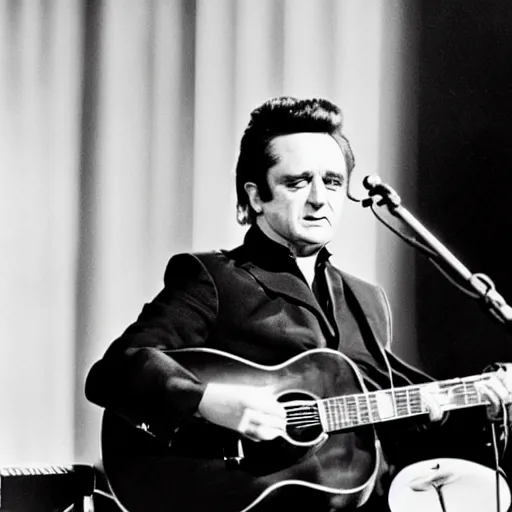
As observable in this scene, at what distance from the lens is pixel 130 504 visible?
6.25 ft

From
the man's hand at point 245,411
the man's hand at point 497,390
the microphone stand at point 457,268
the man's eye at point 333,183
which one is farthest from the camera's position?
the man's eye at point 333,183

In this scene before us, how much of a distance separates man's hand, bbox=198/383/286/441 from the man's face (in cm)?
43

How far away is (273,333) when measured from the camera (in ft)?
6.77

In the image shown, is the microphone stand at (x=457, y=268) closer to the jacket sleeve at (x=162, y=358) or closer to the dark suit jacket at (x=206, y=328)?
the dark suit jacket at (x=206, y=328)

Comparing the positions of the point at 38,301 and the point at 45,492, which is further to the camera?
the point at 38,301

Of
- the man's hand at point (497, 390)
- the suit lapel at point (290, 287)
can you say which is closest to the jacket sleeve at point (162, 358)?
the suit lapel at point (290, 287)

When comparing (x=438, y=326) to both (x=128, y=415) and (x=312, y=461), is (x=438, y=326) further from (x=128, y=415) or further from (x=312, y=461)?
(x=128, y=415)

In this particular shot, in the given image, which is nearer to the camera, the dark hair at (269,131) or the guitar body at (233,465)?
the guitar body at (233,465)

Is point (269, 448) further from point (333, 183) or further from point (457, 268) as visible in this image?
point (333, 183)

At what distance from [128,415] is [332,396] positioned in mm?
463

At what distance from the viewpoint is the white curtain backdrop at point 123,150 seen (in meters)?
2.19

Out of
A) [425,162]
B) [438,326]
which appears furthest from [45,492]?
[425,162]

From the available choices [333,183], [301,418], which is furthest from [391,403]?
[333,183]

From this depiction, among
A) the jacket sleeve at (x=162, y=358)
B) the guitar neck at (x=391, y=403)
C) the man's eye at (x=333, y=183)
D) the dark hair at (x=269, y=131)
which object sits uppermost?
the dark hair at (x=269, y=131)
